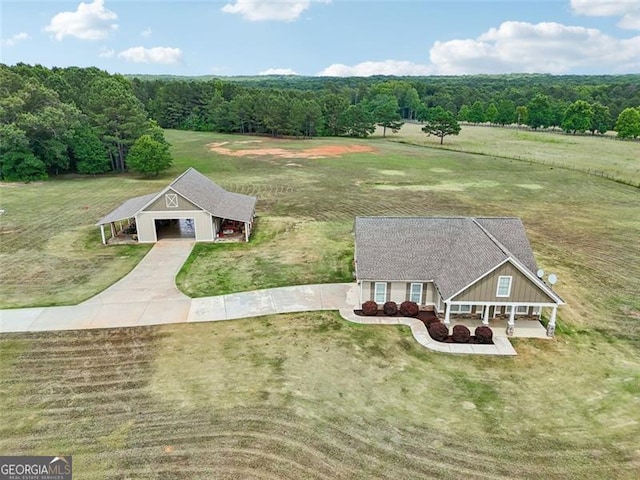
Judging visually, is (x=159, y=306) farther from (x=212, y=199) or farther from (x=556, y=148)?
(x=556, y=148)

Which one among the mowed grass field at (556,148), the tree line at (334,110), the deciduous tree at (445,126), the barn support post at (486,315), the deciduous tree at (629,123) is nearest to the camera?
the barn support post at (486,315)

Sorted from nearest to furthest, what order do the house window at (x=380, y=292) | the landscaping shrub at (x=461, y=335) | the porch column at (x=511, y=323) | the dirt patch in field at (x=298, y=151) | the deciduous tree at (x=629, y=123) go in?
the landscaping shrub at (x=461, y=335)
the porch column at (x=511, y=323)
the house window at (x=380, y=292)
the dirt patch in field at (x=298, y=151)
the deciduous tree at (x=629, y=123)

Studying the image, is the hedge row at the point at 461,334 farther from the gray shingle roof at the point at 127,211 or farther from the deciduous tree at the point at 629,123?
the deciduous tree at the point at 629,123

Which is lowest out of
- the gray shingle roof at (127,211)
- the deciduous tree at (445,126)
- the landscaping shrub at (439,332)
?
the landscaping shrub at (439,332)

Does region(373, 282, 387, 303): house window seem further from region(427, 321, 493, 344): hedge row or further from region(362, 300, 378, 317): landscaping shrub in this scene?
region(427, 321, 493, 344): hedge row

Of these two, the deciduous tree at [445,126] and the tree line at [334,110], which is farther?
the tree line at [334,110]

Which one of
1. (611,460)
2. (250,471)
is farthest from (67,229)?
(611,460)

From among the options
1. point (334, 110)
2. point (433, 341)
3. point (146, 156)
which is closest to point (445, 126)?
point (334, 110)

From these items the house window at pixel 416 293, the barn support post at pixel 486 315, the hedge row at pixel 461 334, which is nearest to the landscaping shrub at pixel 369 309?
the house window at pixel 416 293
